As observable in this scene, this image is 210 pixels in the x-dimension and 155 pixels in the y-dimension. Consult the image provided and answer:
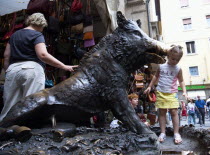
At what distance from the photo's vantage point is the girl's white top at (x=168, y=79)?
206 centimetres

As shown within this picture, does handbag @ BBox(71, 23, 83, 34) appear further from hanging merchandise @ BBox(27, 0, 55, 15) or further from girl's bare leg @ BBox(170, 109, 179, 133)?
girl's bare leg @ BBox(170, 109, 179, 133)

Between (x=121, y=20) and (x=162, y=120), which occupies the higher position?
(x=121, y=20)

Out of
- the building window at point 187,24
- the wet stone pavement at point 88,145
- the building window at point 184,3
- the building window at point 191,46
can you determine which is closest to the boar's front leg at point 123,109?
the wet stone pavement at point 88,145

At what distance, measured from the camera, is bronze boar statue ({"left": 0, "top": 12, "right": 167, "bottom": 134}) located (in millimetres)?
1512

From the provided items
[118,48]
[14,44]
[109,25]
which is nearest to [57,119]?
[118,48]

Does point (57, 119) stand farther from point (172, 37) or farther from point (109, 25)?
point (172, 37)

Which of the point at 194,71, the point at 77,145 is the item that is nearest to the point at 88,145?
the point at 77,145

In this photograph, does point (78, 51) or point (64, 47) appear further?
point (64, 47)

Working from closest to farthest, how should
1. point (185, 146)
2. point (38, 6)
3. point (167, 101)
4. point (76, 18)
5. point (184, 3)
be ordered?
point (185, 146) < point (167, 101) < point (38, 6) < point (76, 18) < point (184, 3)

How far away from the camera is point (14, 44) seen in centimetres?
201

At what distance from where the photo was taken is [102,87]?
1.68m

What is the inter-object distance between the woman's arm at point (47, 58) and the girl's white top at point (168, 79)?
2.75 ft

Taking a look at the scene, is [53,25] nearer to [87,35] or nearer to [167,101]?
[87,35]

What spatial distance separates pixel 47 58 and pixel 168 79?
43.4 inches
